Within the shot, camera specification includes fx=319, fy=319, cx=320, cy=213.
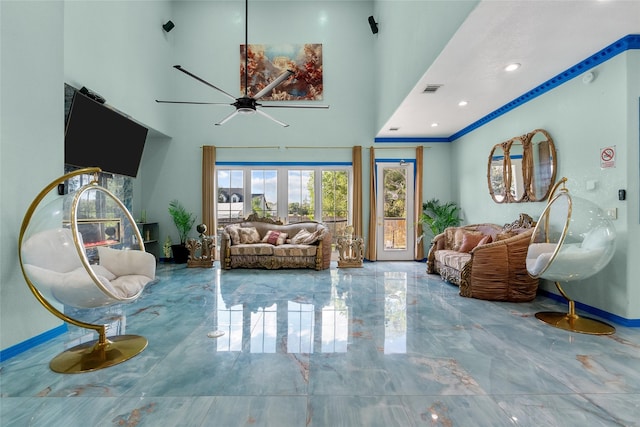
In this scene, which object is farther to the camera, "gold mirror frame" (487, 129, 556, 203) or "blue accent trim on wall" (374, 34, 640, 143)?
"gold mirror frame" (487, 129, 556, 203)

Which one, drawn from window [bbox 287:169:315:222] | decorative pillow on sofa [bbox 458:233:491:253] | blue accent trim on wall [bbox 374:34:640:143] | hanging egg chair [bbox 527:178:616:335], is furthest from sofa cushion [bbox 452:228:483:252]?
window [bbox 287:169:315:222]

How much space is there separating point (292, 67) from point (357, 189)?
10.7 ft

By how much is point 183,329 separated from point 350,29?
7.25m

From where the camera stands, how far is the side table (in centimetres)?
648

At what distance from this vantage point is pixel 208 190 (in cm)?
721

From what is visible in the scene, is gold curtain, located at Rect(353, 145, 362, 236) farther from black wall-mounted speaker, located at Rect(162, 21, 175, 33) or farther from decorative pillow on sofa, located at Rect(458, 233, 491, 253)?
black wall-mounted speaker, located at Rect(162, 21, 175, 33)

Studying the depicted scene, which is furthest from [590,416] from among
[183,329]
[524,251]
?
[183,329]

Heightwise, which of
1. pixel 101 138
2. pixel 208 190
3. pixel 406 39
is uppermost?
pixel 406 39

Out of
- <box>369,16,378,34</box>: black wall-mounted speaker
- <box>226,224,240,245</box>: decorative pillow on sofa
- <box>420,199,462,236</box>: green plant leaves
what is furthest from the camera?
<box>369,16,378,34</box>: black wall-mounted speaker

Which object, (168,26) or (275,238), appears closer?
(275,238)

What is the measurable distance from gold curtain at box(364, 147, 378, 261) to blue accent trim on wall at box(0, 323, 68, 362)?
5.50m

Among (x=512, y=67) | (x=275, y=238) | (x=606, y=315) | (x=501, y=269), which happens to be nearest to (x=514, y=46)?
(x=512, y=67)

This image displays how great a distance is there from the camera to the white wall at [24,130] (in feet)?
8.30

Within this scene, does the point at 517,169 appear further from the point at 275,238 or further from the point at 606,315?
the point at 275,238
